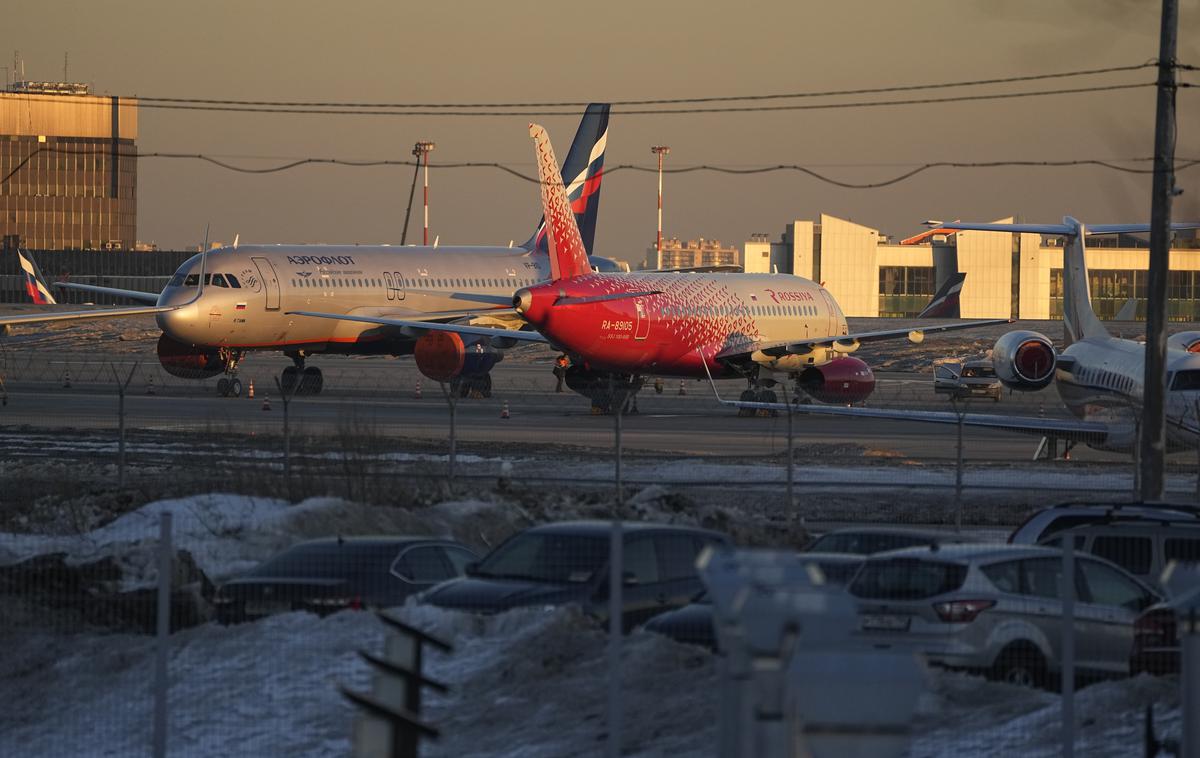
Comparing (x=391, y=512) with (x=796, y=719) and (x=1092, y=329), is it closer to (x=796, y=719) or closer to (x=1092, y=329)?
(x=796, y=719)

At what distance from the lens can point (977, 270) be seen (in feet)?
338

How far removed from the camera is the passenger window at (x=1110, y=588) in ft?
41.5

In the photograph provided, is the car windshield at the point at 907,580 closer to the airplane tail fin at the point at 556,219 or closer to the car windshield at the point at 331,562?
the car windshield at the point at 331,562

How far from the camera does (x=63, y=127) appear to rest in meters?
152

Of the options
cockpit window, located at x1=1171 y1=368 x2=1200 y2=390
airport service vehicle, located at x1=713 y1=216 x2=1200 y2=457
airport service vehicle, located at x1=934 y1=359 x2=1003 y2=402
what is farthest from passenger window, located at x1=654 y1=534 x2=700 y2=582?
airport service vehicle, located at x1=934 y1=359 x2=1003 y2=402

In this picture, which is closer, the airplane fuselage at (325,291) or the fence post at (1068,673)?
the fence post at (1068,673)

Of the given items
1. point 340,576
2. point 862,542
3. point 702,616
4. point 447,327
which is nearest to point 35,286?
point 447,327

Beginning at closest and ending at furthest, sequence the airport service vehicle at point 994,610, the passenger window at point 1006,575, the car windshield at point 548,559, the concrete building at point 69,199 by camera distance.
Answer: the airport service vehicle at point 994,610 < the passenger window at point 1006,575 < the car windshield at point 548,559 < the concrete building at point 69,199

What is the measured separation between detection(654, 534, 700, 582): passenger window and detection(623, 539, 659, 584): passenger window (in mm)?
66

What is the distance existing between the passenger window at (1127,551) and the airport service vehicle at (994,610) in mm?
1840

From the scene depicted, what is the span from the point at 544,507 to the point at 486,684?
9094 mm

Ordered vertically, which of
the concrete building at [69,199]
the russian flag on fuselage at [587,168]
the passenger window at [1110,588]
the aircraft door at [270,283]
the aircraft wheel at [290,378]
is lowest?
the passenger window at [1110,588]

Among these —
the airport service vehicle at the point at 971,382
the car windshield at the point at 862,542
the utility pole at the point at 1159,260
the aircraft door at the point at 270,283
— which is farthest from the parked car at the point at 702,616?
the airport service vehicle at the point at 971,382

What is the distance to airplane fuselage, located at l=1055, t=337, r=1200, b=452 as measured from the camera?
26.9 meters
